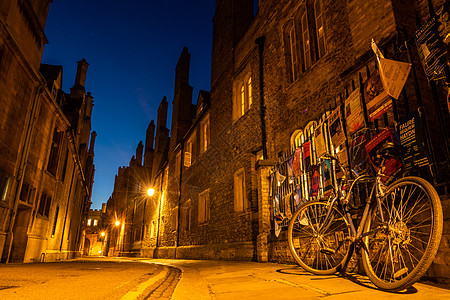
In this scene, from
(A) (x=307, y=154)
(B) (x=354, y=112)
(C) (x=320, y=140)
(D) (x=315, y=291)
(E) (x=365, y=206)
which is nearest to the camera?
(D) (x=315, y=291)

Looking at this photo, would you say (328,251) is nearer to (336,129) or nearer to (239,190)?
(336,129)

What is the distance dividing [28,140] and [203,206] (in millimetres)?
7898

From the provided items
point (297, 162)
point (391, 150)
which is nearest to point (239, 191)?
point (297, 162)

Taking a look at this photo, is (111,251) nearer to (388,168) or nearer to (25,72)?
(25,72)

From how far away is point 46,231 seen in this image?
1166cm

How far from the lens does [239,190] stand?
34.7 ft

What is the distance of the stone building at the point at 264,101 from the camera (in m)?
5.01

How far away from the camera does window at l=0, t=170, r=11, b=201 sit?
7.49 m

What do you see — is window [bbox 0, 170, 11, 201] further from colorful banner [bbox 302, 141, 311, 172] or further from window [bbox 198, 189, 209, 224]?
colorful banner [bbox 302, 141, 311, 172]

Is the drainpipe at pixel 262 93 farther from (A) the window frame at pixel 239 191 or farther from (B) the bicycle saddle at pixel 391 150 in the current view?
(B) the bicycle saddle at pixel 391 150

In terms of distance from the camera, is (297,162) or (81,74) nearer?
(297,162)

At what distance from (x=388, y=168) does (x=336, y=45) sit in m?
4.29

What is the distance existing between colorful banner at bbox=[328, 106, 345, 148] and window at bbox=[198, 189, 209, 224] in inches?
340

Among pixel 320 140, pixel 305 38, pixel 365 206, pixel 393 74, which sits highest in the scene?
pixel 305 38
